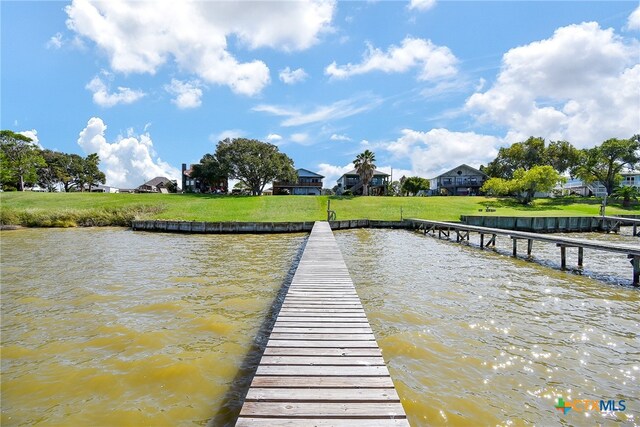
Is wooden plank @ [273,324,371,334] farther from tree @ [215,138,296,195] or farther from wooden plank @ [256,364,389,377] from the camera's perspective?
tree @ [215,138,296,195]

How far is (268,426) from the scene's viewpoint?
9.63 ft

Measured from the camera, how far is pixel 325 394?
3.44 m

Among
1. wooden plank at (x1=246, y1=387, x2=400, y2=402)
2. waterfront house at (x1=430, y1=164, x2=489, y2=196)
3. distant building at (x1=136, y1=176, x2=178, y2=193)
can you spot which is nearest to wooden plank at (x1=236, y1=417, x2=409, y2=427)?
wooden plank at (x1=246, y1=387, x2=400, y2=402)

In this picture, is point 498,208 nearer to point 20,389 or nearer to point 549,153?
point 549,153

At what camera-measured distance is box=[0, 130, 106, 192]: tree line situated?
5750cm

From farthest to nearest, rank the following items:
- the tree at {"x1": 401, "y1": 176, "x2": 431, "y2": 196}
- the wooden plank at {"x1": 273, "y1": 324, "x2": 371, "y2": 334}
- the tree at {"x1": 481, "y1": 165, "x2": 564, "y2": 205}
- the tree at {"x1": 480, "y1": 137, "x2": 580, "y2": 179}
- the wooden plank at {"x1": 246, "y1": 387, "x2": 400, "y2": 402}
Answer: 1. the tree at {"x1": 401, "y1": 176, "x2": 431, "y2": 196}
2. the tree at {"x1": 480, "y1": 137, "x2": 580, "y2": 179}
3. the tree at {"x1": 481, "y1": 165, "x2": 564, "y2": 205}
4. the wooden plank at {"x1": 273, "y1": 324, "x2": 371, "y2": 334}
5. the wooden plank at {"x1": 246, "y1": 387, "x2": 400, "y2": 402}

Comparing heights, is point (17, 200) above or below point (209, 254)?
above

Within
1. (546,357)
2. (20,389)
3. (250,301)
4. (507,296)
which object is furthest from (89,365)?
(507,296)

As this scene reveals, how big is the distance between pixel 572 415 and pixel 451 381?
144 cm

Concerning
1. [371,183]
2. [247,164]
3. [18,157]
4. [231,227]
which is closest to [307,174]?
[371,183]

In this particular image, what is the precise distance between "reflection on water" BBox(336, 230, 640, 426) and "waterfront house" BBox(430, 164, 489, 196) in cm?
7040

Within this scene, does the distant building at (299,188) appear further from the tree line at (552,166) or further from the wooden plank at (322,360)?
the wooden plank at (322,360)

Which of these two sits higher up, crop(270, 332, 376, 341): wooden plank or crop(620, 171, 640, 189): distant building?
crop(620, 171, 640, 189): distant building

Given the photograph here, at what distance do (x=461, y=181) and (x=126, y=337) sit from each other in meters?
82.1
